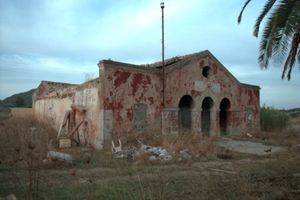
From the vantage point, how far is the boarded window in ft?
51.7

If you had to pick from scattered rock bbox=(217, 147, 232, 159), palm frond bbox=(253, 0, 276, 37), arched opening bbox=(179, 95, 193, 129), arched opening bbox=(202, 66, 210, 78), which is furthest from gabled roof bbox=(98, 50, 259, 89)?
palm frond bbox=(253, 0, 276, 37)

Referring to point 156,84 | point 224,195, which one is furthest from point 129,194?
point 156,84

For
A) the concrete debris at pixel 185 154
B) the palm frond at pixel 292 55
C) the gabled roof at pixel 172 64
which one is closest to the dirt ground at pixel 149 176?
the concrete debris at pixel 185 154

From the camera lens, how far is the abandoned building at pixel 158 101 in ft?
48.9

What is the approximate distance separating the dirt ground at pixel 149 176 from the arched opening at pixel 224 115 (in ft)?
27.6

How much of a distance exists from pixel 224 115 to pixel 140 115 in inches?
360

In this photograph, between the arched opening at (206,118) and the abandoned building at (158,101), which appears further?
the arched opening at (206,118)

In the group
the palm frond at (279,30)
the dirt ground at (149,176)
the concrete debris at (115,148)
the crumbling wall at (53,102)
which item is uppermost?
the palm frond at (279,30)

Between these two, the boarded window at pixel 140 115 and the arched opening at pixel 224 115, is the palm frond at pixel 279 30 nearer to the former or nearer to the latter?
the boarded window at pixel 140 115

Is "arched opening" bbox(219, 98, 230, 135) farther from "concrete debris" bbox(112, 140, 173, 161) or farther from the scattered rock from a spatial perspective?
"concrete debris" bbox(112, 140, 173, 161)

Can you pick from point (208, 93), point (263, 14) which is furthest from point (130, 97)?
point (263, 14)

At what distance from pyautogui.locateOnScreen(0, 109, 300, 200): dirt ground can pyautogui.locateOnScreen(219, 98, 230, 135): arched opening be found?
841 centimetres

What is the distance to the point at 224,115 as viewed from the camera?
74.9 feet

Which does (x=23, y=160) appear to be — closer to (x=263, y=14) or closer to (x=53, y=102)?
(x=263, y=14)
